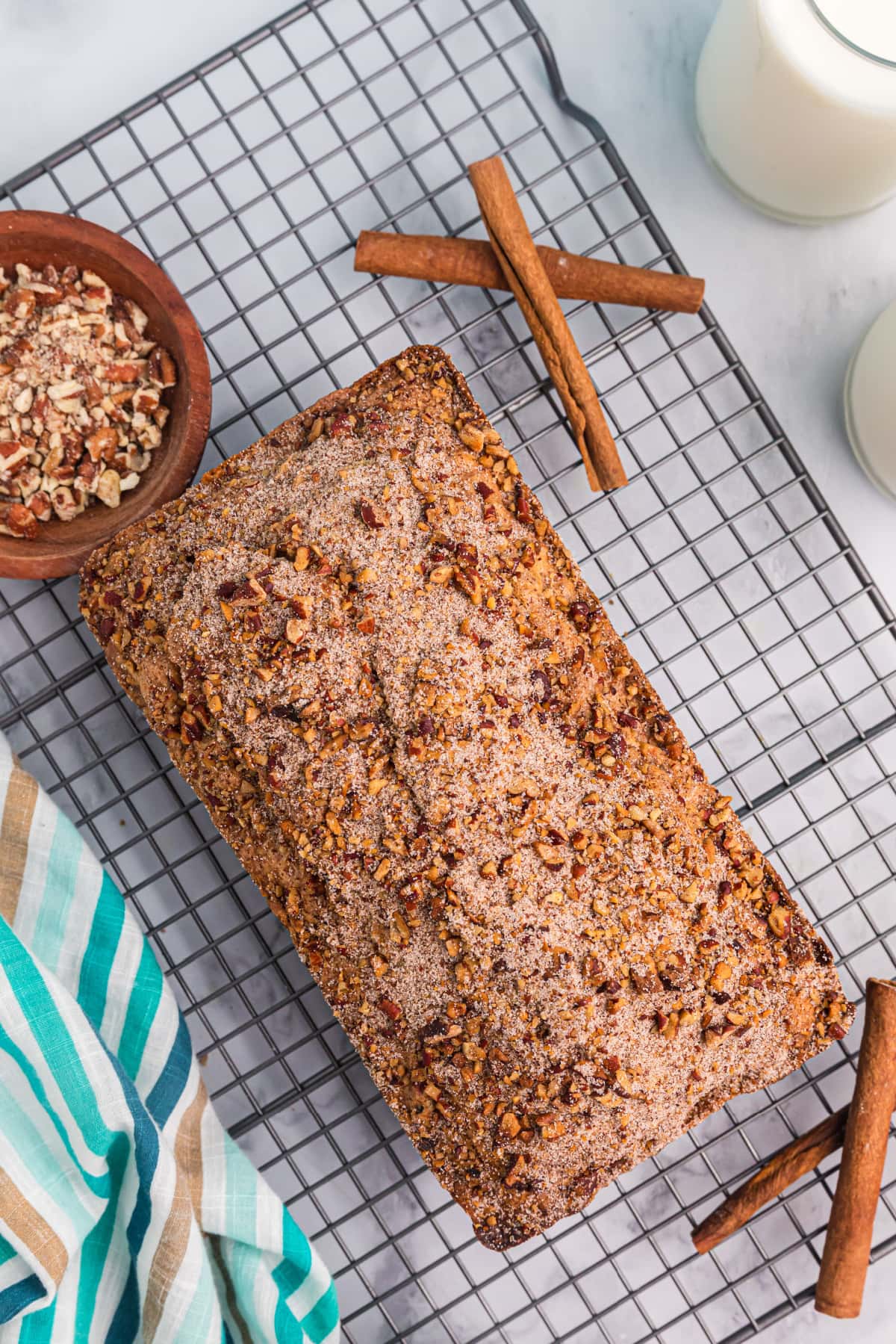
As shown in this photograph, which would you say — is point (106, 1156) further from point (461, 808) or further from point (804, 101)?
point (804, 101)

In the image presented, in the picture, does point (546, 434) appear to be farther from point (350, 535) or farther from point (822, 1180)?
point (822, 1180)

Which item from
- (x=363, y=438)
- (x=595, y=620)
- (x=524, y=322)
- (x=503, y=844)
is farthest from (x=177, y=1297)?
(x=524, y=322)

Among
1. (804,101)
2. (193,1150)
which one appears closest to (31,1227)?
(193,1150)

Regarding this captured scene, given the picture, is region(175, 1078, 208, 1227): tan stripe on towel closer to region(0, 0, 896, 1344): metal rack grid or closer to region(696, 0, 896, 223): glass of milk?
region(0, 0, 896, 1344): metal rack grid

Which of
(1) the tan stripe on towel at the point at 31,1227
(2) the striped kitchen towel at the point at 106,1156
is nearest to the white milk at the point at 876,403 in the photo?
(2) the striped kitchen towel at the point at 106,1156

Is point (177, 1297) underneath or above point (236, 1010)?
underneath

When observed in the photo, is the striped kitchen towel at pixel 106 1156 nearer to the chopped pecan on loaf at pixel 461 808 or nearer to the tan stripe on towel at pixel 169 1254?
the tan stripe on towel at pixel 169 1254
